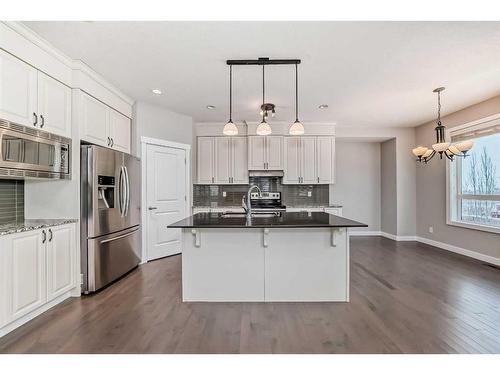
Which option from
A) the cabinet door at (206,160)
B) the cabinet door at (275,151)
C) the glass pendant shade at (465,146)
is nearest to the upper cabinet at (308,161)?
the cabinet door at (275,151)

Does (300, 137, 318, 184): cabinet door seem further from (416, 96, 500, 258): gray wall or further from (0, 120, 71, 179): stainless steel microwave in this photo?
(0, 120, 71, 179): stainless steel microwave

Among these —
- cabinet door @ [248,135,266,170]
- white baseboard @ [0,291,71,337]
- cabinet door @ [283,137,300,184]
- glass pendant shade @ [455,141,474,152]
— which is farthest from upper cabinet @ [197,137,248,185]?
glass pendant shade @ [455,141,474,152]

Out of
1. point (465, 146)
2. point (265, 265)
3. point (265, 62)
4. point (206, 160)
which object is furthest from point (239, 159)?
point (465, 146)

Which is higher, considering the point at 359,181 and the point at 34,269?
the point at 359,181

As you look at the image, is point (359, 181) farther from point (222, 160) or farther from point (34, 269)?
point (34, 269)

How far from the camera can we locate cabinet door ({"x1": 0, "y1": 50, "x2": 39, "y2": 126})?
2.25 m

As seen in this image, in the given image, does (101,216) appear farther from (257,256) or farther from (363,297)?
(363,297)

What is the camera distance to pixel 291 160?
5672 mm

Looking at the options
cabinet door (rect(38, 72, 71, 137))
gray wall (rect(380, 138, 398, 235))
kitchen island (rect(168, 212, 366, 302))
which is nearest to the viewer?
cabinet door (rect(38, 72, 71, 137))

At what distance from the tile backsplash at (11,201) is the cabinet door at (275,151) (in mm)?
3938

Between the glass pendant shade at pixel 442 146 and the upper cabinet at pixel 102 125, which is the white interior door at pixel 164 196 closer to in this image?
the upper cabinet at pixel 102 125

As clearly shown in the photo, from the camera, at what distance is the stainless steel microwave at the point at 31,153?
226 centimetres

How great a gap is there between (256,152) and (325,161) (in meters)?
1.42

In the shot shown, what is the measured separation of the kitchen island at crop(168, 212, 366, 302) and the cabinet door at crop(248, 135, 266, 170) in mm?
2862
